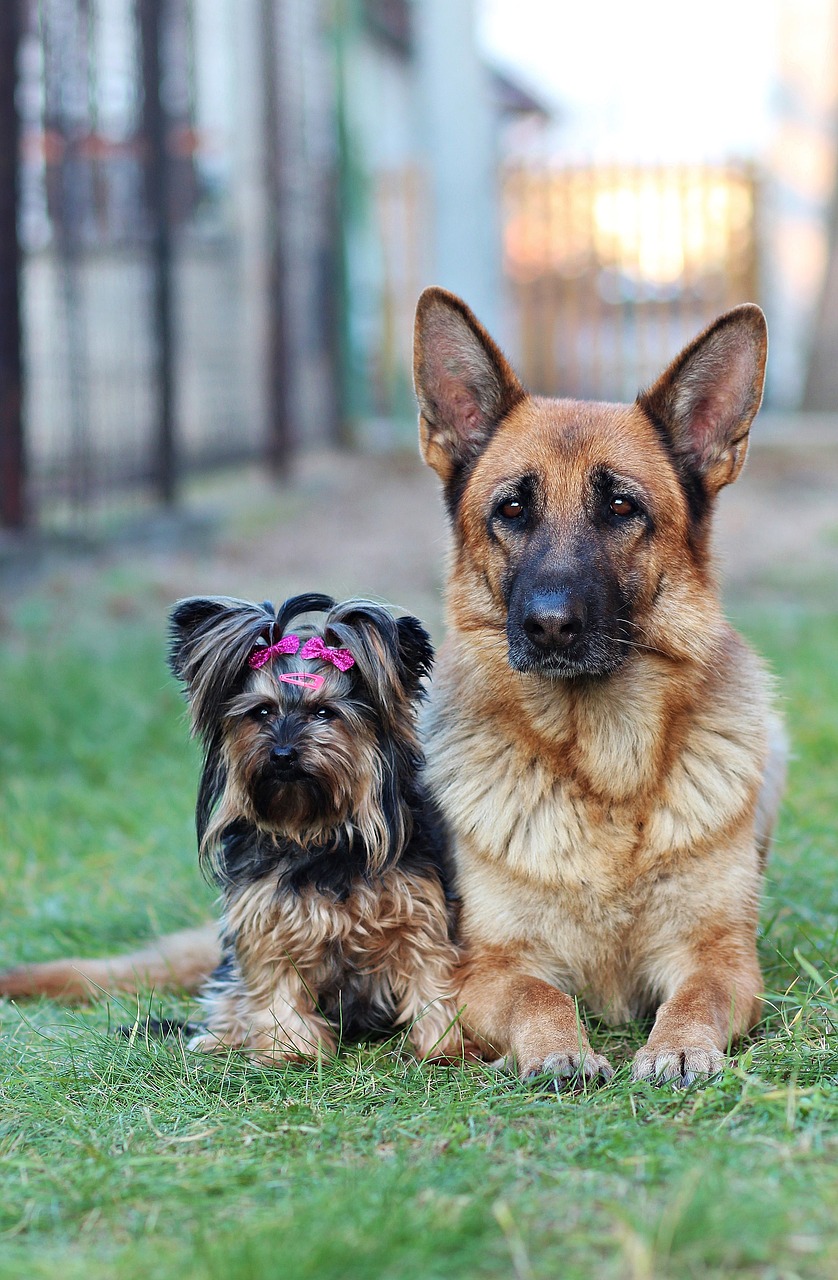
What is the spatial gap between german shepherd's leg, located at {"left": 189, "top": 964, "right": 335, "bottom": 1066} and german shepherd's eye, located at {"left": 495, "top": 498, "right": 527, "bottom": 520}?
1.26m

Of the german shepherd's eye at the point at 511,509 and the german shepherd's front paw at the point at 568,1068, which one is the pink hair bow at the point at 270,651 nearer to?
the german shepherd's eye at the point at 511,509

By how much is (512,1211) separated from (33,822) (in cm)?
342

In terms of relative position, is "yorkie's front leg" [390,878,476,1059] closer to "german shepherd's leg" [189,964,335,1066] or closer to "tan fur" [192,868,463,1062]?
"tan fur" [192,868,463,1062]

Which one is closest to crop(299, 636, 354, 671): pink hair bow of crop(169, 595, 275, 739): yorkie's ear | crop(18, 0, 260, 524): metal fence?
crop(169, 595, 275, 739): yorkie's ear

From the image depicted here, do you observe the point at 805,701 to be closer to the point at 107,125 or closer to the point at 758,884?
the point at 758,884

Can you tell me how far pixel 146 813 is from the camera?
17.8 ft

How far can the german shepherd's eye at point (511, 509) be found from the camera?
3.51m

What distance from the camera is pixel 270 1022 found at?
330 centimetres

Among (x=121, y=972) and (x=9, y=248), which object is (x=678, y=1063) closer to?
(x=121, y=972)

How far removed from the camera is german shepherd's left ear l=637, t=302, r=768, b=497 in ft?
11.5

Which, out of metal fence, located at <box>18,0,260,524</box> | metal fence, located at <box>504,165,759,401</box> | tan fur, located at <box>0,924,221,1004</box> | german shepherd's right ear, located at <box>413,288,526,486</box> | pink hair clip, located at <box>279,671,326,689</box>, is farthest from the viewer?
metal fence, located at <box>504,165,759,401</box>

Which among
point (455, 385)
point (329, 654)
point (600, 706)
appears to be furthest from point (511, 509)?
point (329, 654)

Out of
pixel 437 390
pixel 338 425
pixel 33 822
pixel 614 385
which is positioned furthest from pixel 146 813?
pixel 614 385

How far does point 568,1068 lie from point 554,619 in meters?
1.01
